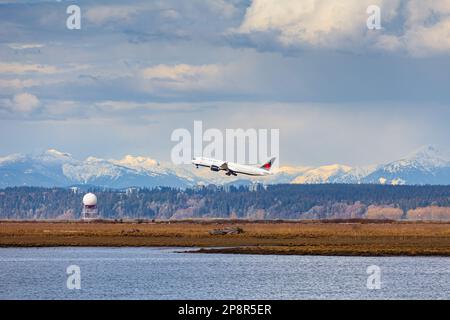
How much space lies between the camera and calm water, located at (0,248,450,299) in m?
80.2

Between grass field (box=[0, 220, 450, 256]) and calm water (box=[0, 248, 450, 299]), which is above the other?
grass field (box=[0, 220, 450, 256])

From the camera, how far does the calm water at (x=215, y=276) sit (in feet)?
263

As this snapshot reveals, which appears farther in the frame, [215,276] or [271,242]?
[271,242]

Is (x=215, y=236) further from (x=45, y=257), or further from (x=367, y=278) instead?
→ (x=367, y=278)

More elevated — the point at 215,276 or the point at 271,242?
the point at 271,242

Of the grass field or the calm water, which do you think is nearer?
the calm water

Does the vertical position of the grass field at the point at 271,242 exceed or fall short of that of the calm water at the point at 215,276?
it exceeds it

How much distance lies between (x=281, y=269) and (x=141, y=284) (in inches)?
683

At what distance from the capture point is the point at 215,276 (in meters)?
92.2

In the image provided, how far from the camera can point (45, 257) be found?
4505 inches

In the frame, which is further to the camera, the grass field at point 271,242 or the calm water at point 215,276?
the grass field at point 271,242
